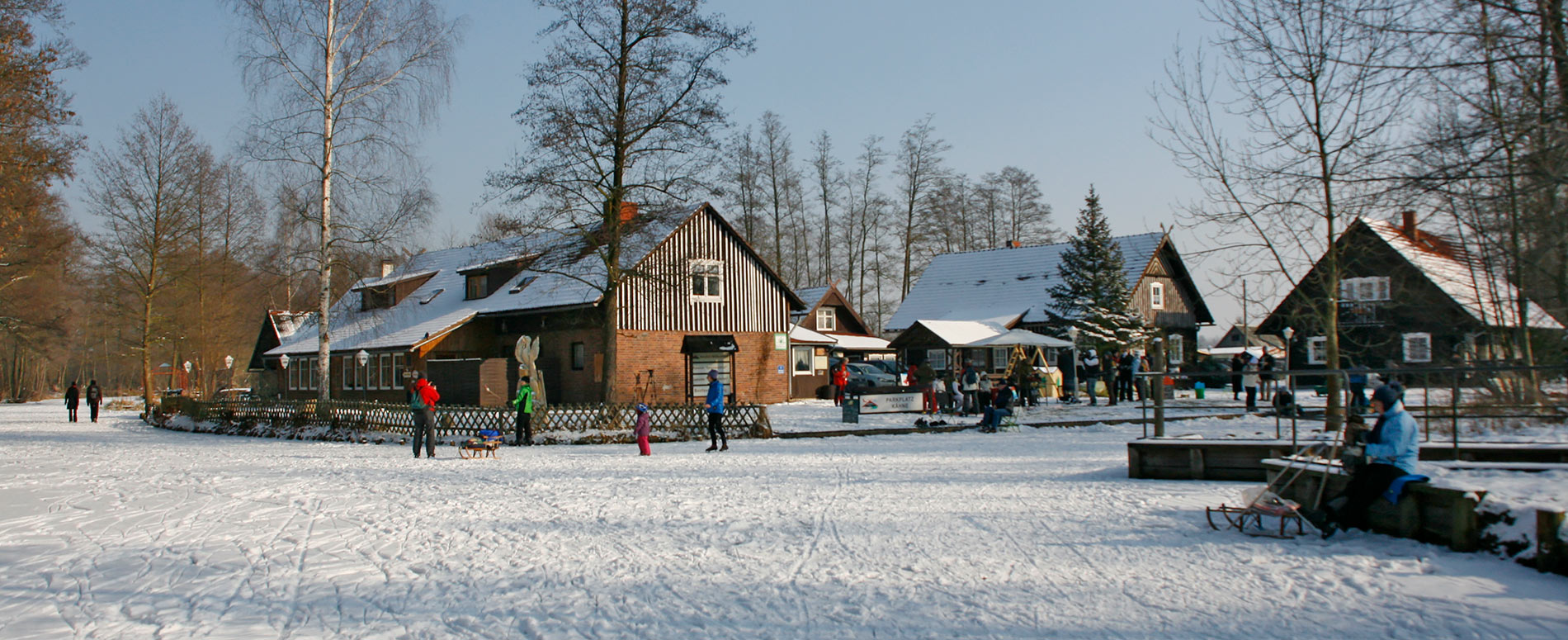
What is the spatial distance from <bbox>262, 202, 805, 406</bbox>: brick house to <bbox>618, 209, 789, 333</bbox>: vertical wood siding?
40 mm

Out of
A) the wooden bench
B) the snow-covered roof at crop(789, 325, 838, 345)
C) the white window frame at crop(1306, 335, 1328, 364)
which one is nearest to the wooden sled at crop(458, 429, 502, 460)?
the wooden bench

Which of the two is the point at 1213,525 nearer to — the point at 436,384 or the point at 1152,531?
the point at 1152,531

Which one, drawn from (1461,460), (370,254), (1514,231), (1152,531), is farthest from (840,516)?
(370,254)

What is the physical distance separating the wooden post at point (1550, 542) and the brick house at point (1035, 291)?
36722 millimetres

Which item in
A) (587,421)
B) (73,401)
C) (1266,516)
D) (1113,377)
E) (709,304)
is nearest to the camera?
(1266,516)

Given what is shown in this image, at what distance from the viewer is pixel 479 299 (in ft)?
122

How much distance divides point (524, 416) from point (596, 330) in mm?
10868

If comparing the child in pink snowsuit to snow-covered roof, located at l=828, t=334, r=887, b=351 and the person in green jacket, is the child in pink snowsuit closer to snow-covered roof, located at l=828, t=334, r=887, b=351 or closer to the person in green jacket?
the person in green jacket

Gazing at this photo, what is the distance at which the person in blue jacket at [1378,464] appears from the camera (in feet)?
28.1

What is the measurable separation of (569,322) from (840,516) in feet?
76.9

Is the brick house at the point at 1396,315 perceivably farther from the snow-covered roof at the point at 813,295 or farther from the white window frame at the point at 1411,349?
the snow-covered roof at the point at 813,295

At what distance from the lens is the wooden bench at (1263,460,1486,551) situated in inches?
313

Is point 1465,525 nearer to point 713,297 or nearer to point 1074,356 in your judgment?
point 1074,356

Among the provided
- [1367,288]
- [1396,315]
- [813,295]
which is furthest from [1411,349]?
[813,295]
